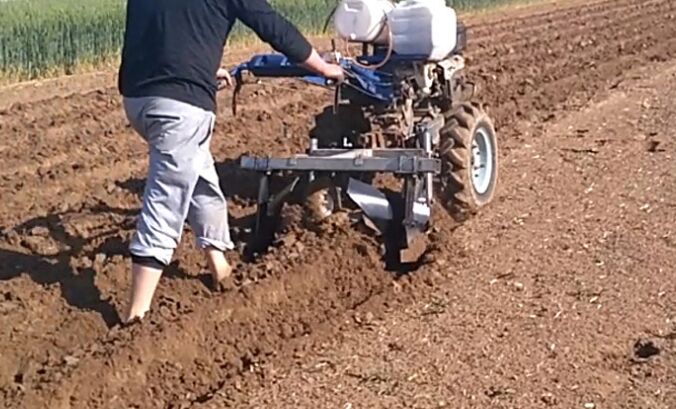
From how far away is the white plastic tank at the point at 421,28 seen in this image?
8.48 meters

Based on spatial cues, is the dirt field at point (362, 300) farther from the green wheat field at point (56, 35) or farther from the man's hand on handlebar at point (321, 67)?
the green wheat field at point (56, 35)

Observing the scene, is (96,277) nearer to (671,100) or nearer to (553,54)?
(671,100)

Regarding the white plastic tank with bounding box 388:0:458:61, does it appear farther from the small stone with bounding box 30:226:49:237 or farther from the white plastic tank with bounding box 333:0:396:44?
the small stone with bounding box 30:226:49:237

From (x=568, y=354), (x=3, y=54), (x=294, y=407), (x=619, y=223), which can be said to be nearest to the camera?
(x=294, y=407)

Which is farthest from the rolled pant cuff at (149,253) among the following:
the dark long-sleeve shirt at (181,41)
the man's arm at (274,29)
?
the man's arm at (274,29)

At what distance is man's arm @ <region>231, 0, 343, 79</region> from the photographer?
6443 millimetres

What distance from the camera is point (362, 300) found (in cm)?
718

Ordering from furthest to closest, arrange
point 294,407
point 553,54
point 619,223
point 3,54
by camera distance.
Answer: point 3,54 → point 553,54 → point 619,223 → point 294,407

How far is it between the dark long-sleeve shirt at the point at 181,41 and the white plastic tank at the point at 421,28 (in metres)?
2.12

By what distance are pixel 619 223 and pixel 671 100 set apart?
16.6 feet

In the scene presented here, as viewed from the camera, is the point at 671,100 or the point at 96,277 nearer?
the point at 96,277

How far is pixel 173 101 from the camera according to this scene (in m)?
6.38

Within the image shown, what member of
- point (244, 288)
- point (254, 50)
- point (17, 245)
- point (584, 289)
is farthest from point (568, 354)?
point (254, 50)

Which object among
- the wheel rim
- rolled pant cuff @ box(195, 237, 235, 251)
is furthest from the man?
the wheel rim
